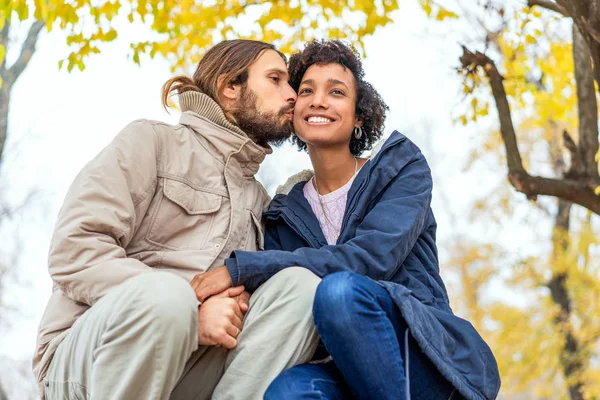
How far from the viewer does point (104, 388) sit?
92.4 inches

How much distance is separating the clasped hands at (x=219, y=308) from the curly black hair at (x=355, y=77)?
139 centimetres

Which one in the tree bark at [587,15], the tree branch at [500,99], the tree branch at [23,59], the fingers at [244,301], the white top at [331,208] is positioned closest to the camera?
the fingers at [244,301]

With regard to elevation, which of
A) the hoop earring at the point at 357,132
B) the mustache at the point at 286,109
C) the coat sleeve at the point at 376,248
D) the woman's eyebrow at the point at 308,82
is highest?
the woman's eyebrow at the point at 308,82

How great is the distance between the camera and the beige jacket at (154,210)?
2.69 meters

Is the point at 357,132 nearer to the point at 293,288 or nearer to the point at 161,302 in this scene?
the point at 293,288

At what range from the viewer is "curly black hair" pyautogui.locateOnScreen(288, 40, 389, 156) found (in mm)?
3830

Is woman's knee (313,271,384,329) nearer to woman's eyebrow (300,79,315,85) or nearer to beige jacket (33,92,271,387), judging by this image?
beige jacket (33,92,271,387)

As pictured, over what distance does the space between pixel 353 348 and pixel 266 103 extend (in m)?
1.53

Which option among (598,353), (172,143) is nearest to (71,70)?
(172,143)

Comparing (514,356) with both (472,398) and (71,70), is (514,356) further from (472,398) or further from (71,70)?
(472,398)

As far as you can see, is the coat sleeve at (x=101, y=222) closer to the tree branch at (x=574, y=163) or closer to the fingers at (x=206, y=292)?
the fingers at (x=206, y=292)

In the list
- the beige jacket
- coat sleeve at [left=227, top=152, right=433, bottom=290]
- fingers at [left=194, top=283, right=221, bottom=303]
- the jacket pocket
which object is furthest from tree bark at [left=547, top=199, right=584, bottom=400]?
fingers at [left=194, top=283, right=221, bottom=303]

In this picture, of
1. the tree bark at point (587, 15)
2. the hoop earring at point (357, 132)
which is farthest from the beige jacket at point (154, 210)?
the tree bark at point (587, 15)

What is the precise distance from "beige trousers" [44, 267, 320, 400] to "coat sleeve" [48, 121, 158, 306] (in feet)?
0.47
